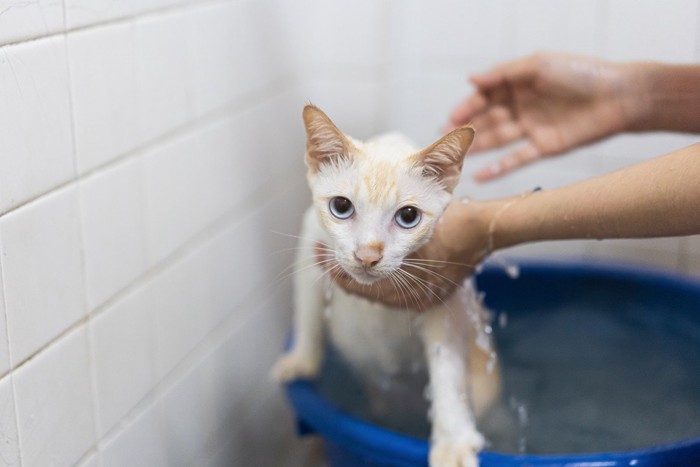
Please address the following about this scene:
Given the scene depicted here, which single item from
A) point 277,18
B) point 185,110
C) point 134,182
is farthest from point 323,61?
point 134,182

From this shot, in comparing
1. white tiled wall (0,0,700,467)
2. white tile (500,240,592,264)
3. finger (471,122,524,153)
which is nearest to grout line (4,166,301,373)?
white tiled wall (0,0,700,467)

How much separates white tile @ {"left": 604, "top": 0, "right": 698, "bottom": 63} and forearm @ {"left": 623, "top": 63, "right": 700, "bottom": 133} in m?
→ 0.13

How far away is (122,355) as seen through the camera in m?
0.94

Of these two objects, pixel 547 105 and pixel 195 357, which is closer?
pixel 195 357

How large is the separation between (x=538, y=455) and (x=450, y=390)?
123 mm

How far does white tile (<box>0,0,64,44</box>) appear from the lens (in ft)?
2.27

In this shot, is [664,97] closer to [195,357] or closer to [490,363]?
[490,363]

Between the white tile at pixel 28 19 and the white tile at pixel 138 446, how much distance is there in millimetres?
454

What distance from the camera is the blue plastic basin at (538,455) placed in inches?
35.6

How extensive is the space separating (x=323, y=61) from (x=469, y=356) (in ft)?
2.15

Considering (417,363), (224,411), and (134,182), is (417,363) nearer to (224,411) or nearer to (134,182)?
(224,411)

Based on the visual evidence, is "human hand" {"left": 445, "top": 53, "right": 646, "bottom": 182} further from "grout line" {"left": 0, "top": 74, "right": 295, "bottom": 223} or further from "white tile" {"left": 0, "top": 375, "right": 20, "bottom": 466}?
"white tile" {"left": 0, "top": 375, "right": 20, "bottom": 466}

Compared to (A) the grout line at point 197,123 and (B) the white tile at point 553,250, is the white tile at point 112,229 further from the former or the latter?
(B) the white tile at point 553,250

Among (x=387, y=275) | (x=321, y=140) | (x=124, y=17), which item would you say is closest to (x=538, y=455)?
(x=387, y=275)
